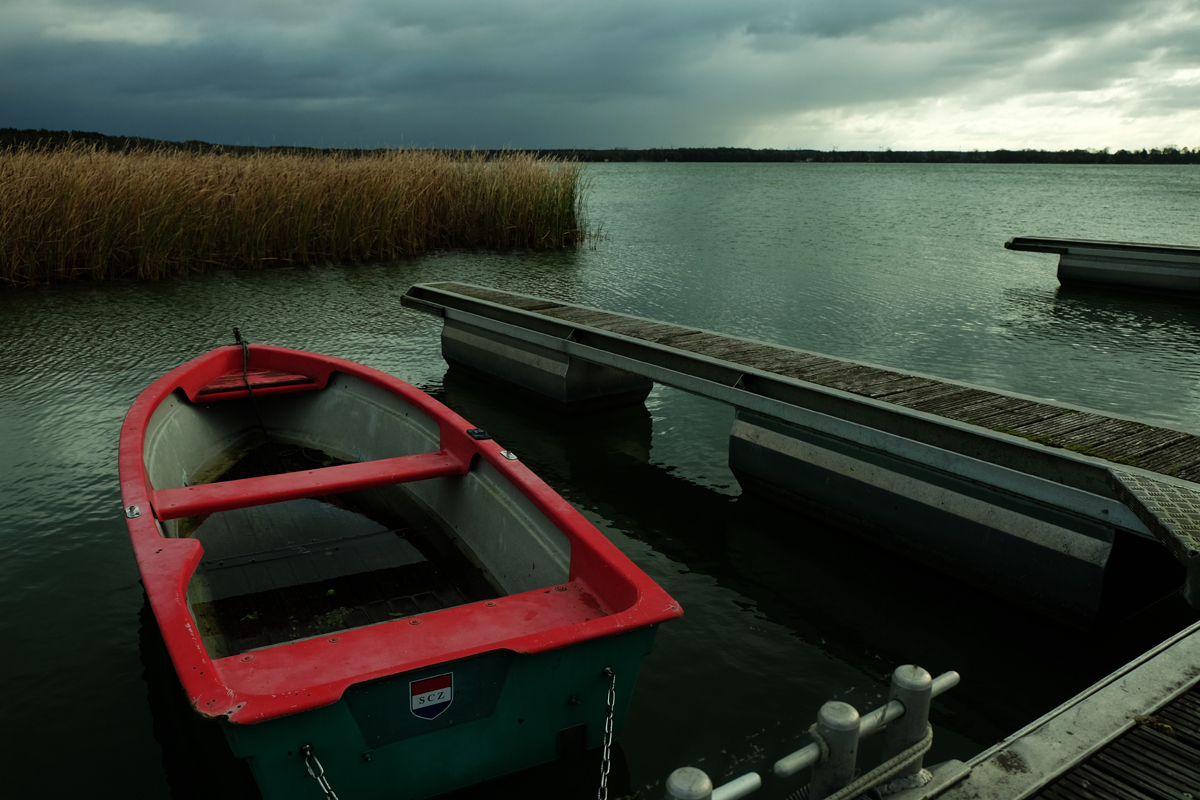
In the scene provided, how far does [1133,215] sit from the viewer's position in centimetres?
2708

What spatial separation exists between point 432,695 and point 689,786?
37.5 inches

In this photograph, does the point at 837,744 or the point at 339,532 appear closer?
the point at 837,744

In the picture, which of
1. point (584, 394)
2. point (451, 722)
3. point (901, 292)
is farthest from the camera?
point (901, 292)

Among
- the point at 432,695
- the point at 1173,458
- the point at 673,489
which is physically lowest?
the point at 673,489

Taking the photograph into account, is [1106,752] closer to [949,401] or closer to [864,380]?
[949,401]

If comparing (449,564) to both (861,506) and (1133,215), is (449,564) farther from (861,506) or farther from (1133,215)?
(1133,215)

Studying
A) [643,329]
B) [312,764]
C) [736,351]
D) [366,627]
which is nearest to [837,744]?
[312,764]

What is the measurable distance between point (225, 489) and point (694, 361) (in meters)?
3.10

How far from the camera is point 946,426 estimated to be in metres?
4.02

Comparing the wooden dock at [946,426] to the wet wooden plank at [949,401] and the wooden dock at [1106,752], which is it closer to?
the wet wooden plank at [949,401]

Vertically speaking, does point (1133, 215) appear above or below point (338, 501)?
above

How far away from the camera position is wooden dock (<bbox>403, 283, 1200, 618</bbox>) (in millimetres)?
3312

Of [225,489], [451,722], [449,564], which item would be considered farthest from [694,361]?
[451,722]

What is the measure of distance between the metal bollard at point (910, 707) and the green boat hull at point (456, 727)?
0.76 meters
